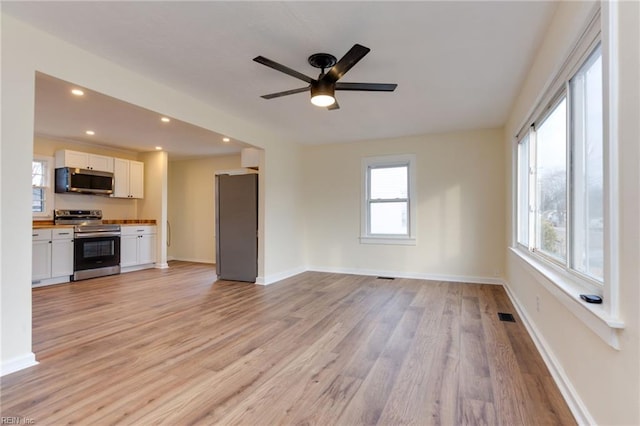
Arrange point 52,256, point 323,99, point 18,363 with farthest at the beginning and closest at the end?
point 52,256 < point 323,99 < point 18,363

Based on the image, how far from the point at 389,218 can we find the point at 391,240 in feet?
1.33

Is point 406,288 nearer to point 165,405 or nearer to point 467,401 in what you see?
point 467,401

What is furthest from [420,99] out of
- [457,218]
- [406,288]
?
[406,288]

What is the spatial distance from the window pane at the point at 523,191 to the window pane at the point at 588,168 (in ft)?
6.09

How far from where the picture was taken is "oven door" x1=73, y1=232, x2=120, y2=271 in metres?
5.37

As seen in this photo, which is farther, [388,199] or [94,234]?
[388,199]

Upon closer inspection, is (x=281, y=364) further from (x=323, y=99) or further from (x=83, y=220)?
(x=83, y=220)

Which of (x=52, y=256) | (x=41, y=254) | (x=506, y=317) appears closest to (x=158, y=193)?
(x=52, y=256)

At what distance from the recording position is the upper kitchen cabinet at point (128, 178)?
6.26m

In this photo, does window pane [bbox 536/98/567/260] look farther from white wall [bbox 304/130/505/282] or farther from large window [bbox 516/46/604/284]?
white wall [bbox 304/130/505/282]

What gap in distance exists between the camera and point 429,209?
5.43 meters

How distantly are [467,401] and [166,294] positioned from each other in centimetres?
395

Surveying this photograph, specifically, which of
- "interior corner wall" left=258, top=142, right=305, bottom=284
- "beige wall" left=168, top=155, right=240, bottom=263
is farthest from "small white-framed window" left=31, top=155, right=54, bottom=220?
"interior corner wall" left=258, top=142, right=305, bottom=284

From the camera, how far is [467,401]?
1.89m
